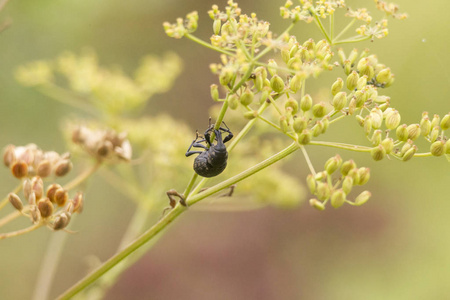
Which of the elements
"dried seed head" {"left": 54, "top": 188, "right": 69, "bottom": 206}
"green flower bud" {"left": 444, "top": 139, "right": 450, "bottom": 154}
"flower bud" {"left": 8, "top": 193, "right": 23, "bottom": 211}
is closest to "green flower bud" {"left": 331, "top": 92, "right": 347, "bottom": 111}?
"green flower bud" {"left": 444, "top": 139, "right": 450, "bottom": 154}

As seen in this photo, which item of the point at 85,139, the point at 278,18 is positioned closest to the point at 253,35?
the point at 85,139

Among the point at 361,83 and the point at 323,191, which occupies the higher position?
the point at 361,83

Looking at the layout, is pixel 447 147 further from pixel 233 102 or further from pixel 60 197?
pixel 60 197

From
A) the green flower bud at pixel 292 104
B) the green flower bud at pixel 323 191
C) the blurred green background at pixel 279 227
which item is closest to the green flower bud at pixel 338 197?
the green flower bud at pixel 323 191

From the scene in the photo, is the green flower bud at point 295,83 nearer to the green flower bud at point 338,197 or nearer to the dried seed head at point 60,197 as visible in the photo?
the green flower bud at point 338,197

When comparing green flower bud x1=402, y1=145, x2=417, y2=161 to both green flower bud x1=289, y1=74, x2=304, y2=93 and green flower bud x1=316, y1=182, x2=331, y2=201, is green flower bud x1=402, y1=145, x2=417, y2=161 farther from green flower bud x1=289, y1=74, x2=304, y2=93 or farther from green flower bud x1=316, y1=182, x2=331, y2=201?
green flower bud x1=289, y1=74, x2=304, y2=93

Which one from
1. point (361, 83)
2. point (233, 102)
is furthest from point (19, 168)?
point (361, 83)

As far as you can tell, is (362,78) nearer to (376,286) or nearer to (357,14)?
(357,14)
